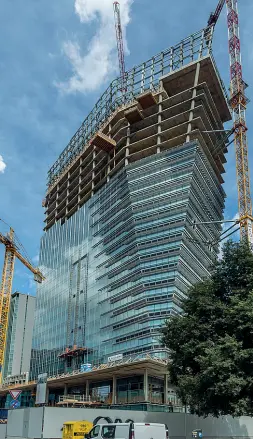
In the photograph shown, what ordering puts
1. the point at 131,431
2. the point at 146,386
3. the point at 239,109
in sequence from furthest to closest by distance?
the point at 239,109
the point at 146,386
the point at 131,431

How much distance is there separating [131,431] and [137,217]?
61838 millimetres

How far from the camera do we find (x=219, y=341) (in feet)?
91.5

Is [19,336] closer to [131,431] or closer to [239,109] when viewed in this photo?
[239,109]

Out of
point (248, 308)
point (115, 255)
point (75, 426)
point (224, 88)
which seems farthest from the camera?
point (224, 88)

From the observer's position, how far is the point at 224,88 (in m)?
101

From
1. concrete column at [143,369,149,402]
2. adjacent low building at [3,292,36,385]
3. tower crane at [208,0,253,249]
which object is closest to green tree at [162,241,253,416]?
concrete column at [143,369,149,402]

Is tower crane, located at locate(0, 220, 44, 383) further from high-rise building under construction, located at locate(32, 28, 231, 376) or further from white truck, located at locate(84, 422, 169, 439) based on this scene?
white truck, located at locate(84, 422, 169, 439)

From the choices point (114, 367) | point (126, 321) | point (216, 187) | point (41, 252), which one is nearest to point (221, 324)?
point (114, 367)

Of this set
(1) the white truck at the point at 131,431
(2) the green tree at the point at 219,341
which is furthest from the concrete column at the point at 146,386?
(1) the white truck at the point at 131,431

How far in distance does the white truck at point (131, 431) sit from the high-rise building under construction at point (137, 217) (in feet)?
148

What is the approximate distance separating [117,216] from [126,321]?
22633 mm

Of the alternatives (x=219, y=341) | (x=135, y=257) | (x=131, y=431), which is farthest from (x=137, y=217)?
(x=131, y=431)

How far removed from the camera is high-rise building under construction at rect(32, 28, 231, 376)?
75.4 metres

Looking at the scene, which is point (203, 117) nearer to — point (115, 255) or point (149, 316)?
point (115, 255)
